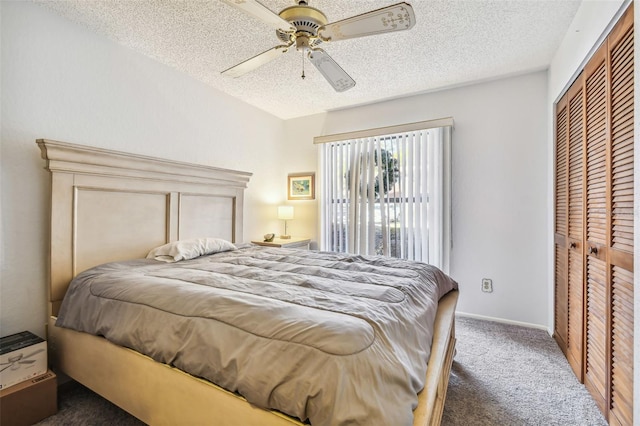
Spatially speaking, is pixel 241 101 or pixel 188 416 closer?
pixel 188 416

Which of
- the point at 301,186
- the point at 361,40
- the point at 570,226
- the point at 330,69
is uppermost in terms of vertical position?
the point at 361,40

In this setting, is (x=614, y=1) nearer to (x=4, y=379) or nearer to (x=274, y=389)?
(x=274, y=389)

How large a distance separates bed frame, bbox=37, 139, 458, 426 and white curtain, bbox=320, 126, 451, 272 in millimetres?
1193

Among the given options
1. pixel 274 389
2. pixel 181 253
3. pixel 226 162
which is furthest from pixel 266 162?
pixel 274 389

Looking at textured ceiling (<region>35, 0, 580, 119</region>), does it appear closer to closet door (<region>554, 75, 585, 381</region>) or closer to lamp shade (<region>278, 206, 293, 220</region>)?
closet door (<region>554, 75, 585, 381</region>)

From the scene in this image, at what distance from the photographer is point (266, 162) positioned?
12.9 ft

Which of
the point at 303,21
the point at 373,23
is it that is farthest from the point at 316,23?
the point at 373,23

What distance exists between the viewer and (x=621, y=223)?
4.57ft

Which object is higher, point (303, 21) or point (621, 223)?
point (303, 21)

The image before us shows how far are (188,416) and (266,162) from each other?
3.17 meters

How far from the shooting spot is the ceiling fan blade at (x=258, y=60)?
173cm

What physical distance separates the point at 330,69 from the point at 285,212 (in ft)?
7.33

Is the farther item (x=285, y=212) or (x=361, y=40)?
(x=285, y=212)

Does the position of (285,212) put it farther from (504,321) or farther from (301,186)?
(504,321)
